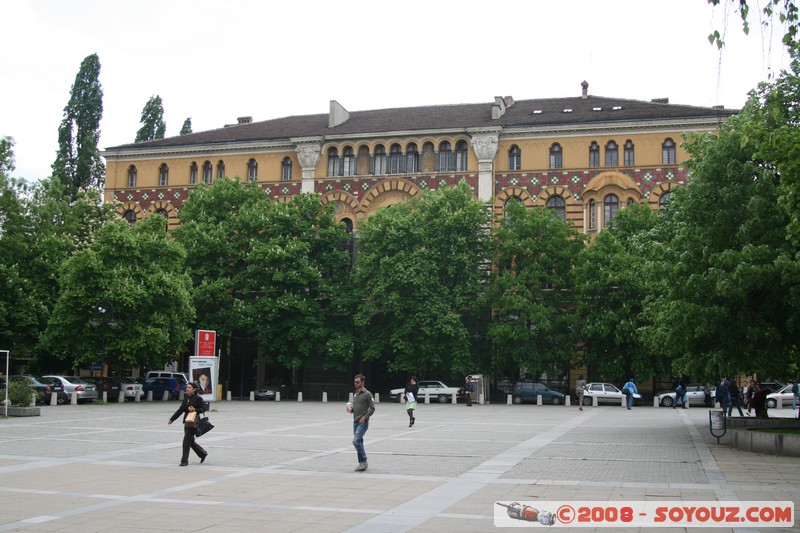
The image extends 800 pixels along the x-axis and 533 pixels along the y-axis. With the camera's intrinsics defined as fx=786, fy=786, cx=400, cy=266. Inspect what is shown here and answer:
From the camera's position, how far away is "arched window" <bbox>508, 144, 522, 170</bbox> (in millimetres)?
52344

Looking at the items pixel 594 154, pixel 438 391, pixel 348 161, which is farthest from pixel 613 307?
pixel 348 161

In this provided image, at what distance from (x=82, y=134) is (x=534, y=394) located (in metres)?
40.9

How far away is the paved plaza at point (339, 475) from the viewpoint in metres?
10.2

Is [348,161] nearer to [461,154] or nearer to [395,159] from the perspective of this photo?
[395,159]

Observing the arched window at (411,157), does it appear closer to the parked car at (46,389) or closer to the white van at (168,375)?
the white van at (168,375)

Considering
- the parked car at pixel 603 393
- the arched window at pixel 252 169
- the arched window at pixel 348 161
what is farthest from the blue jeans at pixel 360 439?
the arched window at pixel 252 169

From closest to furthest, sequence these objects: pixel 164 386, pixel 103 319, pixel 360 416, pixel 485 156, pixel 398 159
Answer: pixel 360 416, pixel 103 319, pixel 164 386, pixel 485 156, pixel 398 159

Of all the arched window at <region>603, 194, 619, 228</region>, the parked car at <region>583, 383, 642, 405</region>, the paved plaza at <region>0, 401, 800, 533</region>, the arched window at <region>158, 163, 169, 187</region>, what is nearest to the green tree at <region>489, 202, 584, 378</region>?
the parked car at <region>583, 383, 642, 405</region>

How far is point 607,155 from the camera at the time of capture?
2003 inches

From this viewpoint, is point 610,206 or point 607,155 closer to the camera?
point 610,206

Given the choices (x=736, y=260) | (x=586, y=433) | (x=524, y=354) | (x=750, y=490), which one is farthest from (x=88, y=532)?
(x=524, y=354)

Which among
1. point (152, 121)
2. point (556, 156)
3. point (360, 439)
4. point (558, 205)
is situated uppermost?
point (152, 121)

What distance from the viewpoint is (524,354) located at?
44531mm

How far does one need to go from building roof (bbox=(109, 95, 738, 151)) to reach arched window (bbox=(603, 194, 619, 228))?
15.8 feet
